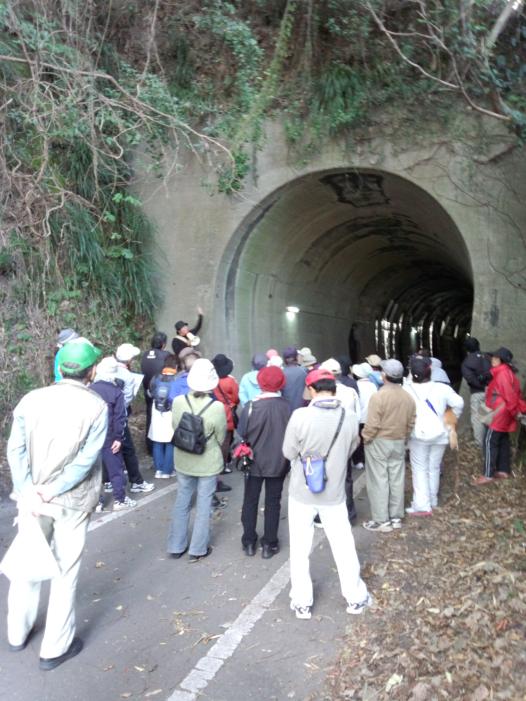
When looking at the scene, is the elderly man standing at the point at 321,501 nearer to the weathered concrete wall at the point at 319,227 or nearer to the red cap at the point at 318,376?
the red cap at the point at 318,376

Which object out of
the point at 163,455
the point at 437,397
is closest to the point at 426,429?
the point at 437,397

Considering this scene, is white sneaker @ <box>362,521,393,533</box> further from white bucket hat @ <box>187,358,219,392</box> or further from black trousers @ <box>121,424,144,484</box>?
black trousers @ <box>121,424,144,484</box>

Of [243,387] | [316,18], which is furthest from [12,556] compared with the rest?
[316,18]

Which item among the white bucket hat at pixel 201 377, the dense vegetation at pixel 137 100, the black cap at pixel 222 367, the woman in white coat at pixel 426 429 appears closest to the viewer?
the white bucket hat at pixel 201 377

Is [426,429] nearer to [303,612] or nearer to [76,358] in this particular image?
[303,612]

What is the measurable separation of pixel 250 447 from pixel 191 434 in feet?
1.83

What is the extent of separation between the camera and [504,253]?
9.80 meters

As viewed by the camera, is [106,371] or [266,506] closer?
[266,506]

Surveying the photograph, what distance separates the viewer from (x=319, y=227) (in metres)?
13.7

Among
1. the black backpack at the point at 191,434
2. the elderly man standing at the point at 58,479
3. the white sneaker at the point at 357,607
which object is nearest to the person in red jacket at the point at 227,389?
the black backpack at the point at 191,434

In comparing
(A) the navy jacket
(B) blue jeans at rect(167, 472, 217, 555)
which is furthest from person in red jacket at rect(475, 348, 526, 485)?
(A) the navy jacket

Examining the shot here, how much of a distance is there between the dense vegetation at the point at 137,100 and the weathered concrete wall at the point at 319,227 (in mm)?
431

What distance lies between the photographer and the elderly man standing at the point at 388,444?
6.05m

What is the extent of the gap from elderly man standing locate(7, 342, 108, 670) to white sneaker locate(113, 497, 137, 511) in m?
2.88
